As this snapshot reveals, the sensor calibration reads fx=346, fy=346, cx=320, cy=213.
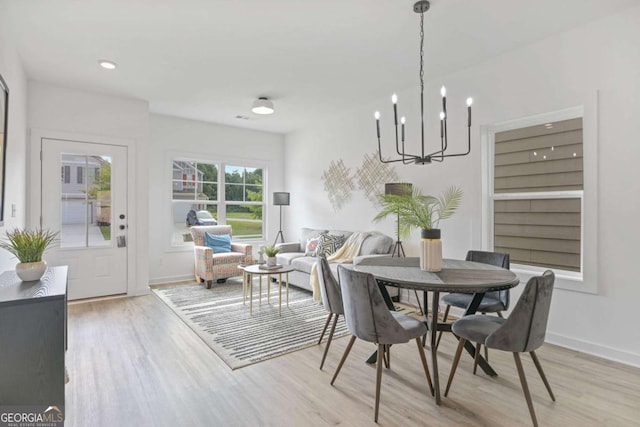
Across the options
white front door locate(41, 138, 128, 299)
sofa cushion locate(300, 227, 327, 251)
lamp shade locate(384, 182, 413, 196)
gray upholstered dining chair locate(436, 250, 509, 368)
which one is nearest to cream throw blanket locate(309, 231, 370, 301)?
sofa cushion locate(300, 227, 327, 251)

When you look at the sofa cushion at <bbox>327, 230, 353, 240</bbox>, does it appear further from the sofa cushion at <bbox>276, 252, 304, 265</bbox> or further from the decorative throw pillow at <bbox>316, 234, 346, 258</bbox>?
the sofa cushion at <bbox>276, 252, 304, 265</bbox>

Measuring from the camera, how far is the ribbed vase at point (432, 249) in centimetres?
239

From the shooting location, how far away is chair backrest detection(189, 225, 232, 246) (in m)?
5.45

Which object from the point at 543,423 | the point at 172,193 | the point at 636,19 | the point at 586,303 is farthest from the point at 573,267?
the point at 172,193

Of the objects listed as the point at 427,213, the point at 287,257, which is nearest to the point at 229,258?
the point at 287,257

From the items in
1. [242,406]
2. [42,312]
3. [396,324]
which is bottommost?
[242,406]

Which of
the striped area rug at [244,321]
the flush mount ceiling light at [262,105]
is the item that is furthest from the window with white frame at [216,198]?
the flush mount ceiling light at [262,105]

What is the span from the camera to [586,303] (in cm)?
289

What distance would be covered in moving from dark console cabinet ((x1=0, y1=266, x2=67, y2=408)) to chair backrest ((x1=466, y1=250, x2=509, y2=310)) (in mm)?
2955

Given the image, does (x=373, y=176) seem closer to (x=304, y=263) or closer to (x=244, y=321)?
(x=304, y=263)

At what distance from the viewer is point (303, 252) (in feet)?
18.7

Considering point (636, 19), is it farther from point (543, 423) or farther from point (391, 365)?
point (391, 365)

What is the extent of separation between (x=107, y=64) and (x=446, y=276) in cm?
381

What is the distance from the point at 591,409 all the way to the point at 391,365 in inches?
48.0
